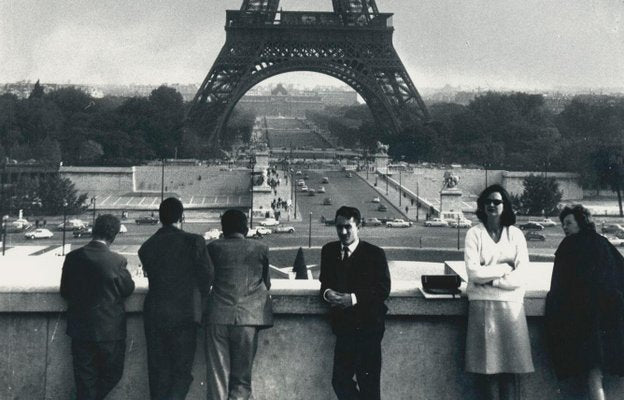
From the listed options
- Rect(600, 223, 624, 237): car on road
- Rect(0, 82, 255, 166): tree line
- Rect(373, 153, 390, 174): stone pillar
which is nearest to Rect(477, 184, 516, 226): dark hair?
Rect(600, 223, 624, 237): car on road

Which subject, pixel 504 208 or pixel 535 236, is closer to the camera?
pixel 504 208

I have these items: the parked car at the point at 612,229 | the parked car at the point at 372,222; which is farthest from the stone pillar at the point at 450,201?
the parked car at the point at 612,229

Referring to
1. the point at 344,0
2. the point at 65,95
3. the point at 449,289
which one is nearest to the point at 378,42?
the point at 344,0

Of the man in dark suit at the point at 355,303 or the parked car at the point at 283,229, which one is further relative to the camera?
the parked car at the point at 283,229

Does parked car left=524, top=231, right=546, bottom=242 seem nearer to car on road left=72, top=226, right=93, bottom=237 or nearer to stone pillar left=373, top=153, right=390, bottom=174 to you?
car on road left=72, top=226, right=93, bottom=237

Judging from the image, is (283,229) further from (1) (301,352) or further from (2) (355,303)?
(2) (355,303)

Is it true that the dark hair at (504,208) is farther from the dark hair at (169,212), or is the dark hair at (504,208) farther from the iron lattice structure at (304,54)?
the iron lattice structure at (304,54)

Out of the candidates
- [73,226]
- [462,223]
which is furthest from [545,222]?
[73,226]
